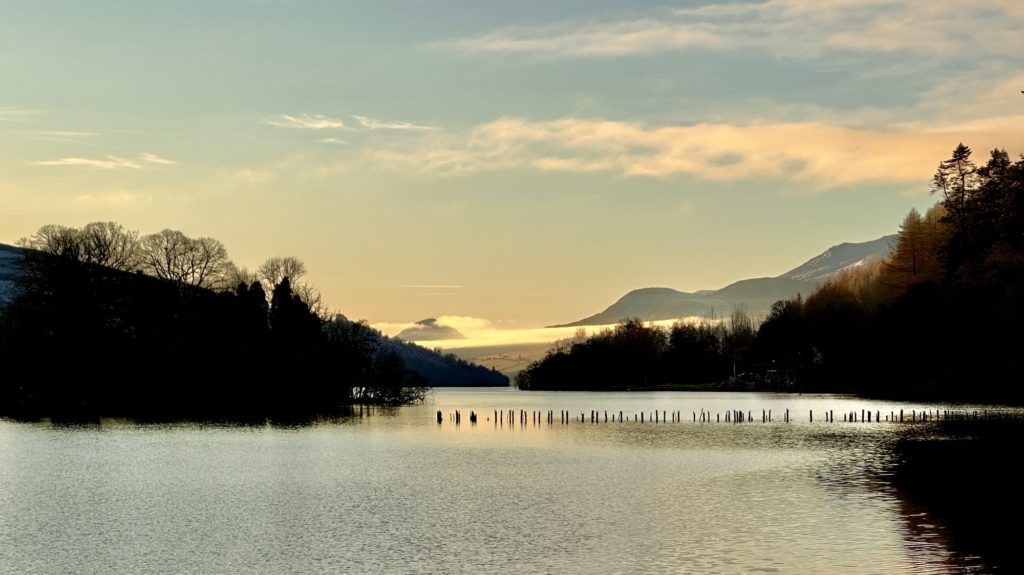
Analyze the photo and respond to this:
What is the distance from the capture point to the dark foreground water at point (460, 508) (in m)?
33.9

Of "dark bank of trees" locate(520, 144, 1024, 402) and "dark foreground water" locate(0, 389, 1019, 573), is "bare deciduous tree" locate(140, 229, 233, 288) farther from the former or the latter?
"dark bank of trees" locate(520, 144, 1024, 402)

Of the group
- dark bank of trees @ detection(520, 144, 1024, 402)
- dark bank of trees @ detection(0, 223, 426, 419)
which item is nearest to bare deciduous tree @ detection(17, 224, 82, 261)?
dark bank of trees @ detection(0, 223, 426, 419)

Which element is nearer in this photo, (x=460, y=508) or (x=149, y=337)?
(x=460, y=508)

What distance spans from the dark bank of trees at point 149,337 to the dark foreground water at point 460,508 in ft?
125

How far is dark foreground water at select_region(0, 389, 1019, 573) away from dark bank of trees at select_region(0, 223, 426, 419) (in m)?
38.2

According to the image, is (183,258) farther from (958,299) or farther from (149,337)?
(958,299)

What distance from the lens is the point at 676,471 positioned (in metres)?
63.4

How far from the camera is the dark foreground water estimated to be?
33906 millimetres

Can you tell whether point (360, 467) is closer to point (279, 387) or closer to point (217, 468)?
point (217, 468)

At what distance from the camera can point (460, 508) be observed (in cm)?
4722

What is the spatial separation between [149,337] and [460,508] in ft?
300

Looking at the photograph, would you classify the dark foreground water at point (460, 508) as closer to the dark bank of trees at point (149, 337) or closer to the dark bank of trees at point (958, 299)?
the dark bank of trees at point (149, 337)

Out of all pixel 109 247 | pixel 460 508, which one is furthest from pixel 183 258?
pixel 460 508

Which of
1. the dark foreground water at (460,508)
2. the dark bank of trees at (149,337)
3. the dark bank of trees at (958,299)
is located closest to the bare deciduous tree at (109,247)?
the dark bank of trees at (149,337)
